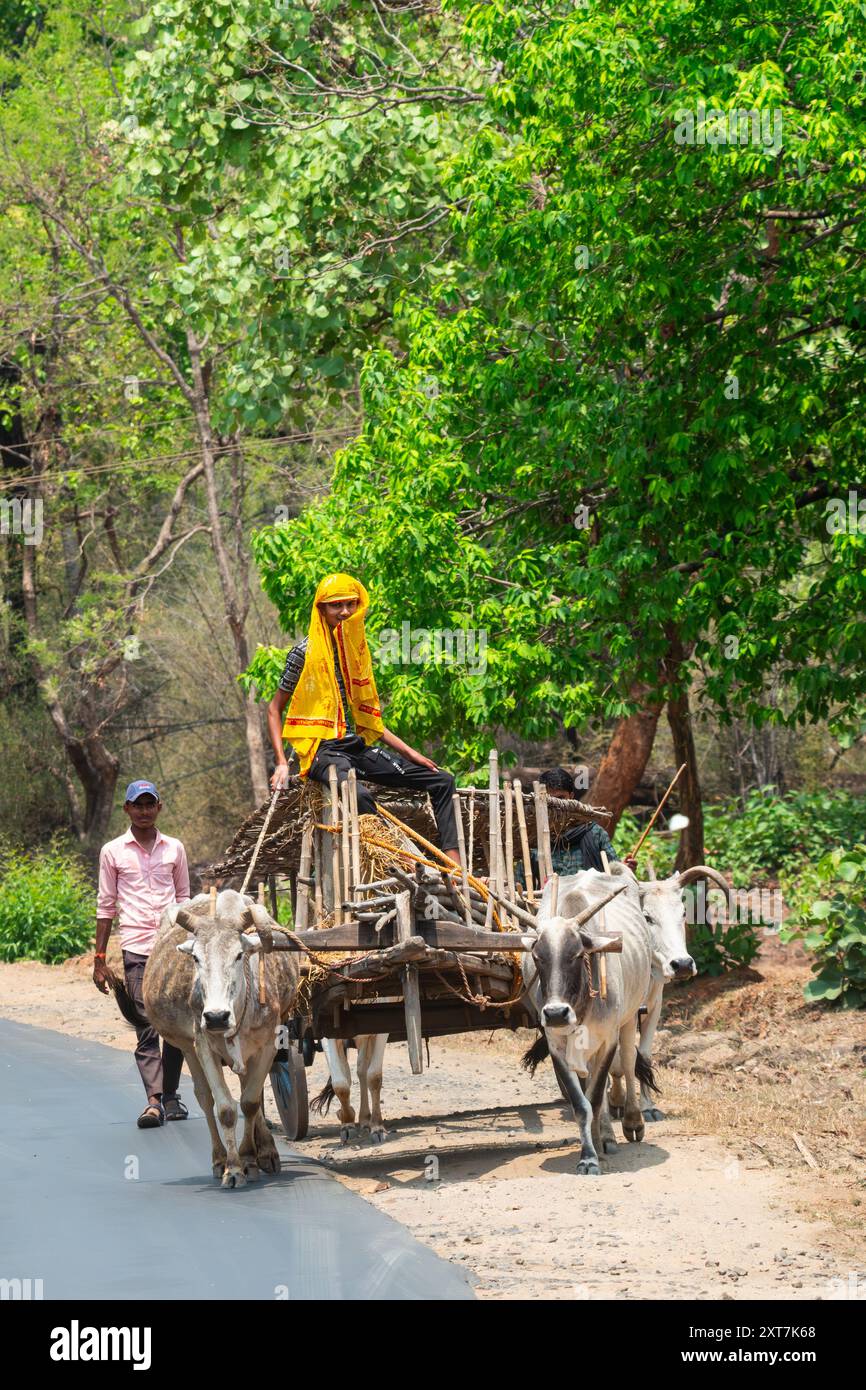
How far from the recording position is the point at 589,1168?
27.5ft

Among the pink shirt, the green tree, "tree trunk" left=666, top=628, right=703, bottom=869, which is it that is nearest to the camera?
the pink shirt

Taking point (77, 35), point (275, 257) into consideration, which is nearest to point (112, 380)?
point (77, 35)

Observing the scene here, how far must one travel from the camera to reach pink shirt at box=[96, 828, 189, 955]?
10.2m

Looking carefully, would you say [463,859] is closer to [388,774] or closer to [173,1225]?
[388,774]

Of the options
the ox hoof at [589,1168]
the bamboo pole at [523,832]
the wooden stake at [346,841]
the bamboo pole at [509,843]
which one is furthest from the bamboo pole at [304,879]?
the ox hoof at [589,1168]

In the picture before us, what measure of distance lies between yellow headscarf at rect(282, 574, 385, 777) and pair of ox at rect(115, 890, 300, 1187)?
112cm

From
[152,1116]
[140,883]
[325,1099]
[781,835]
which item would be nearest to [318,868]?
[140,883]

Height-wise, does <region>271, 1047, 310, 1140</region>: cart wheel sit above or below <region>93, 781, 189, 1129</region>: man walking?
below

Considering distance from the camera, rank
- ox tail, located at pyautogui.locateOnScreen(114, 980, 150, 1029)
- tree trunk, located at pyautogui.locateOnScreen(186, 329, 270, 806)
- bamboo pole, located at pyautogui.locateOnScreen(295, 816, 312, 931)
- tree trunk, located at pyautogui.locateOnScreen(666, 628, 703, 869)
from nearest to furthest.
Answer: bamboo pole, located at pyautogui.locateOnScreen(295, 816, 312, 931), ox tail, located at pyautogui.locateOnScreen(114, 980, 150, 1029), tree trunk, located at pyautogui.locateOnScreen(666, 628, 703, 869), tree trunk, located at pyautogui.locateOnScreen(186, 329, 270, 806)

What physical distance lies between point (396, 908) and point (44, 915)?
15396mm

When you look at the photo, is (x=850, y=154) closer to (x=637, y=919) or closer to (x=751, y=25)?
(x=751, y=25)

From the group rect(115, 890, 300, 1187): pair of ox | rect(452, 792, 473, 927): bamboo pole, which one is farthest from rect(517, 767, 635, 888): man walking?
rect(115, 890, 300, 1187): pair of ox

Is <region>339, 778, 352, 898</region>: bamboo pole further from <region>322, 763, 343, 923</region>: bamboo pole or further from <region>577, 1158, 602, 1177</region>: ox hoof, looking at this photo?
<region>577, 1158, 602, 1177</region>: ox hoof
